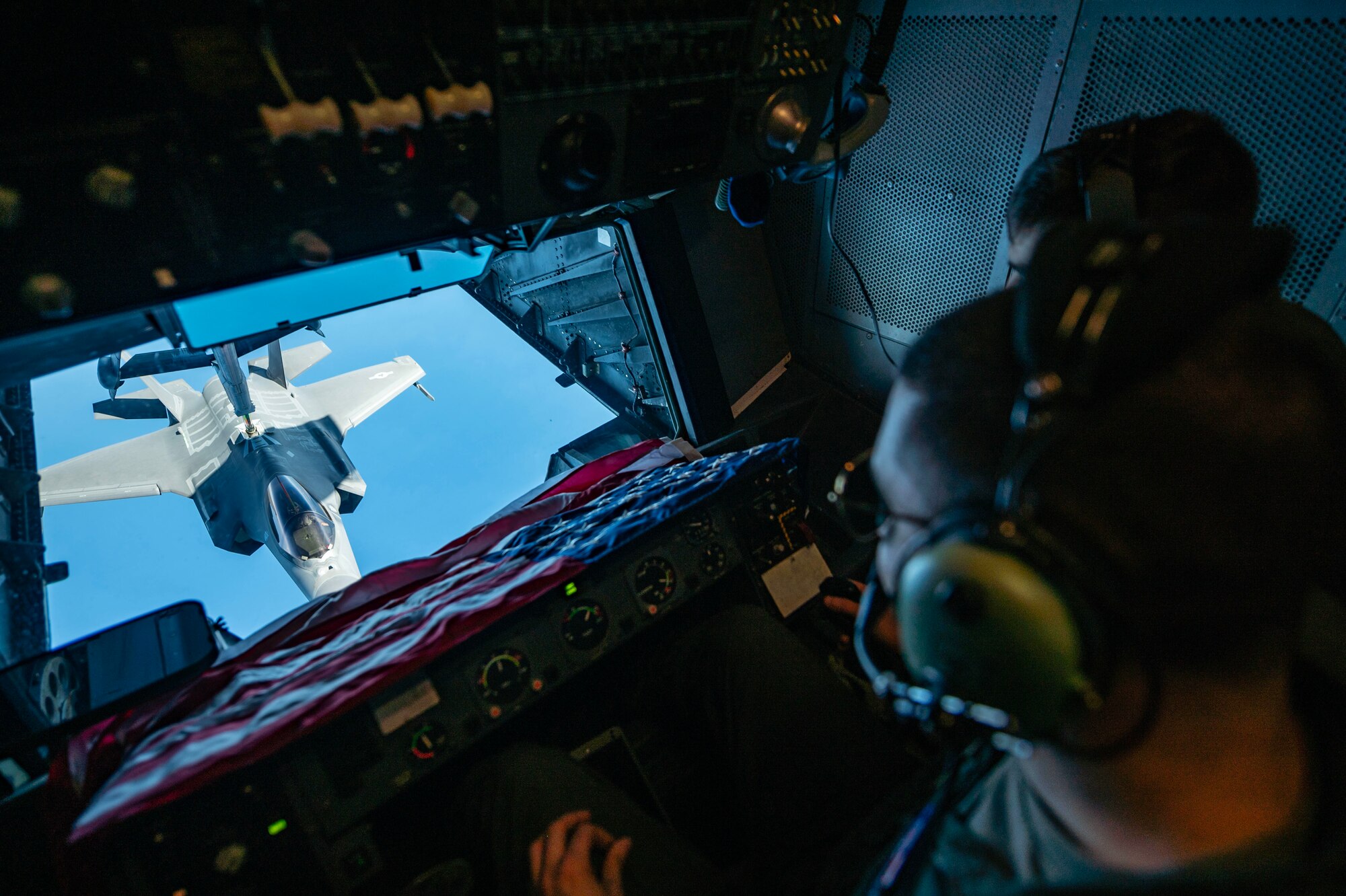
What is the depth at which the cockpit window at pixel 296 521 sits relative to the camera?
4730 mm

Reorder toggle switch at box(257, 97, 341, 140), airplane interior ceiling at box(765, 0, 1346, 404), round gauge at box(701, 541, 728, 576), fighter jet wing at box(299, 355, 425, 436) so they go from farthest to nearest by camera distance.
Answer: fighter jet wing at box(299, 355, 425, 436), round gauge at box(701, 541, 728, 576), airplane interior ceiling at box(765, 0, 1346, 404), toggle switch at box(257, 97, 341, 140)

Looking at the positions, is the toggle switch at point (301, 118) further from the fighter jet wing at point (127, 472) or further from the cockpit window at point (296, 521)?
the fighter jet wing at point (127, 472)

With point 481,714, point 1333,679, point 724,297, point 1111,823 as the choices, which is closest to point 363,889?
point 481,714

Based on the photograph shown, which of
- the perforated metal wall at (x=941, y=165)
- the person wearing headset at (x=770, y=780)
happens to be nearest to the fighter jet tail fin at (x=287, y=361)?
the perforated metal wall at (x=941, y=165)

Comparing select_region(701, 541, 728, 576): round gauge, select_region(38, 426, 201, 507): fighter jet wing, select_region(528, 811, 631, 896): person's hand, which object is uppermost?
select_region(528, 811, 631, 896): person's hand

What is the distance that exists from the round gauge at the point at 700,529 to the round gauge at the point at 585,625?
0.31m

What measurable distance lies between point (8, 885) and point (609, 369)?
2.45 meters

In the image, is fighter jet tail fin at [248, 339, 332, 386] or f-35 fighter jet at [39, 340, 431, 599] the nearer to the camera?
f-35 fighter jet at [39, 340, 431, 599]

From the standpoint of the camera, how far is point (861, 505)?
0.85 meters

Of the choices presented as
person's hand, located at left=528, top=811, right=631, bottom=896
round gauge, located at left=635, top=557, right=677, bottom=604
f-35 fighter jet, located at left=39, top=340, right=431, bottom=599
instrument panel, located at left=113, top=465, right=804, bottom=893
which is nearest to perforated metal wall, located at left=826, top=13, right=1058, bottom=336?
instrument panel, located at left=113, top=465, right=804, bottom=893

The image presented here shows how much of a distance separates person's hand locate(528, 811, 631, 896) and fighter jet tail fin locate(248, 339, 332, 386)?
5.71 m

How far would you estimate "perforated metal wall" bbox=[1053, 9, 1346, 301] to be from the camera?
131 centimetres

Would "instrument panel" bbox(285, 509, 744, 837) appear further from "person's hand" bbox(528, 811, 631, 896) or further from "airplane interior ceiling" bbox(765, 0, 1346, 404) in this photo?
"airplane interior ceiling" bbox(765, 0, 1346, 404)

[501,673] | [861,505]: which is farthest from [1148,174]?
[501,673]
